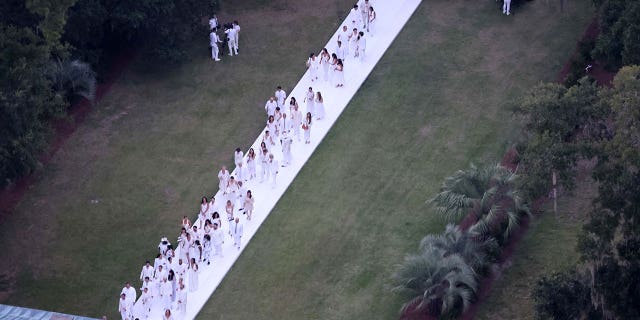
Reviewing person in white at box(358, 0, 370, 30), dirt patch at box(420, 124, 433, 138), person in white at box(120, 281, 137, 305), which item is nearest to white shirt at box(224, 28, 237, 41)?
person in white at box(358, 0, 370, 30)

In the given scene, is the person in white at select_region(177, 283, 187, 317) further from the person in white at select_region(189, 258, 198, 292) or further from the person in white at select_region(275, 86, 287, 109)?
the person in white at select_region(275, 86, 287, 109)

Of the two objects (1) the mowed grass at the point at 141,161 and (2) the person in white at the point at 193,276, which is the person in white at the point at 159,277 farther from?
(1) the mowed grass at the point at 141,161

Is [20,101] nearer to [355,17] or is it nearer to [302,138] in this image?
[302,138]

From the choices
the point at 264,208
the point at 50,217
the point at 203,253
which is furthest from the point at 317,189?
the point at 50,217

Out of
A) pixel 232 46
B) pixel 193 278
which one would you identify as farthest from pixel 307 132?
pixel 193 278

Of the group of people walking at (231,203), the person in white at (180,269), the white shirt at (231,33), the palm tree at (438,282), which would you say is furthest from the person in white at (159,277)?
the white shirt at (231,33)

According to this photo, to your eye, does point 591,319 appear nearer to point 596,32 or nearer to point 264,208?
point 264,208
